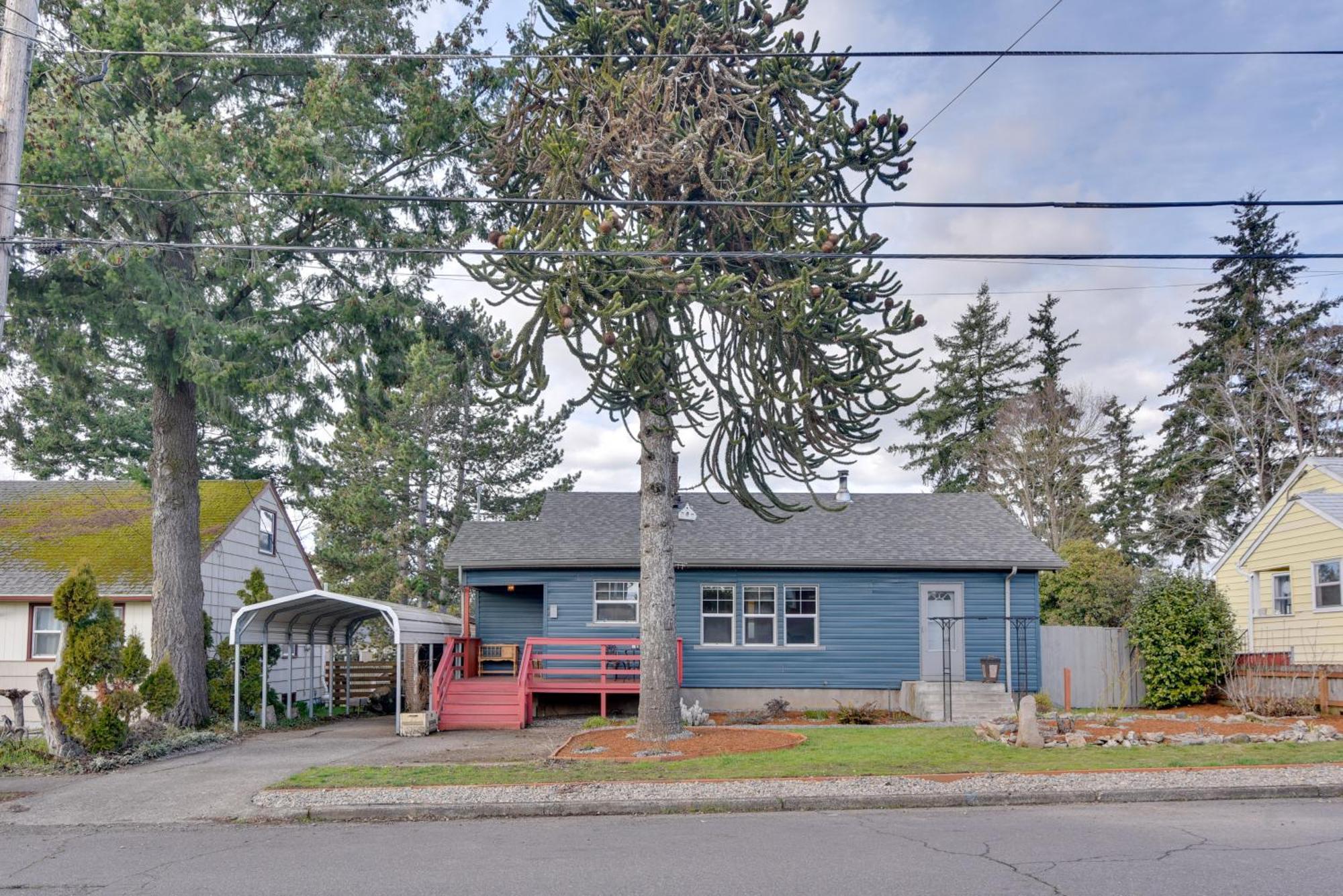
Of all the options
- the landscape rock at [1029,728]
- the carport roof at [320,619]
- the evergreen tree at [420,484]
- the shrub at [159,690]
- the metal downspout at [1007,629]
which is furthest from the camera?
the evergreen tree at [420,484]

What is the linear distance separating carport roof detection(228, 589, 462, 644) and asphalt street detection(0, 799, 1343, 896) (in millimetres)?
7765

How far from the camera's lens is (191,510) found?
18.3 m

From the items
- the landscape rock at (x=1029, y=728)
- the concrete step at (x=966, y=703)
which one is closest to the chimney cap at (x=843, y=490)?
the concrete step at (x=966, y=703)

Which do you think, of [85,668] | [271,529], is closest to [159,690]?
[85,668]

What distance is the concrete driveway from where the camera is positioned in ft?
35.3

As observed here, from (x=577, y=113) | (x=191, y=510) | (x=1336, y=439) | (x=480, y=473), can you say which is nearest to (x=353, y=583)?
(x=480, y=473)

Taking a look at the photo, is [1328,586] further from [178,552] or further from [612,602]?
[178,552]

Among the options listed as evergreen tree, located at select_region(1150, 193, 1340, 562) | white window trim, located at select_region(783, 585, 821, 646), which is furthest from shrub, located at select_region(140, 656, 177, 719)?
evergreen tree, located at select_region(1150, 193, 1340, 562)

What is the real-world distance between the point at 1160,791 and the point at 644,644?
7.11 m

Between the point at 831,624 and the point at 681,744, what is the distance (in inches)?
288

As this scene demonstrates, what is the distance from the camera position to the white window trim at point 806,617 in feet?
70.1

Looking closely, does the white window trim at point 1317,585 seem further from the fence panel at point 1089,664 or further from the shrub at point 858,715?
the shrub at point 858,715

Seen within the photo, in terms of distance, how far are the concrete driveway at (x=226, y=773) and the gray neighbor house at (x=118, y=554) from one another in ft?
16.3

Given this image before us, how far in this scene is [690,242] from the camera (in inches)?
618
